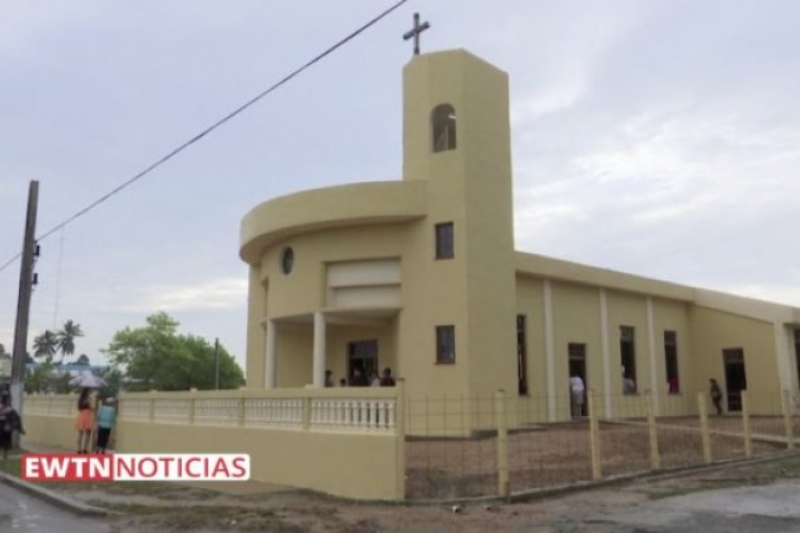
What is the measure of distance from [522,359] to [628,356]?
6584 millimetres

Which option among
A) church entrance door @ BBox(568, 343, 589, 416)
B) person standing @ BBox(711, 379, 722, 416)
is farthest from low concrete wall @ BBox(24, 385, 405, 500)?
person standing @ BBox(711, 379, 722, 416)

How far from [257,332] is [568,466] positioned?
14.1 m

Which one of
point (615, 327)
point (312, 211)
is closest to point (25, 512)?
point (312, 211)

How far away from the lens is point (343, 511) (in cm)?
962

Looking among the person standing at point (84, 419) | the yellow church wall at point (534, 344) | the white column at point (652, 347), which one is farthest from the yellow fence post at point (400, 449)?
the white column at point (652, 347)

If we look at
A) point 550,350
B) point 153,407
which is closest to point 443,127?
point 550,350

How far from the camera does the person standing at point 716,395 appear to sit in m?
28.2

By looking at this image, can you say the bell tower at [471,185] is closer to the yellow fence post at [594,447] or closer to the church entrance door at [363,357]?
the church entrance door at [363,357]

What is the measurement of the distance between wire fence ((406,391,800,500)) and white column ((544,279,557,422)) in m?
0.09

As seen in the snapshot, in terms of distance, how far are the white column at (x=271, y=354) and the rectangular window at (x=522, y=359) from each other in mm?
6841

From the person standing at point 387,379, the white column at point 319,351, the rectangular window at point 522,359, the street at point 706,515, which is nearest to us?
the street at point 706,515

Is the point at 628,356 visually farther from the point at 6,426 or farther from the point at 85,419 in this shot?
the point at 6,426

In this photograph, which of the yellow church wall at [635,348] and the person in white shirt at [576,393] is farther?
the yellow church wall at [635,348]

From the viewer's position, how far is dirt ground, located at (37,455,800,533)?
855 cm
